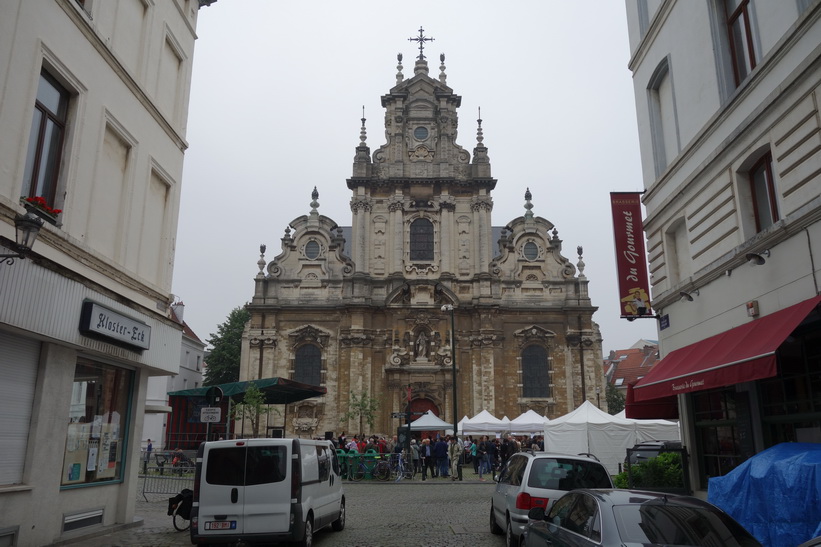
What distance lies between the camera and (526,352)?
3856 cm

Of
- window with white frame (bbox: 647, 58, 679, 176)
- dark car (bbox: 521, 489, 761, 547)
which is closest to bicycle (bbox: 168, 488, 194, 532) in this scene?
dark car (bbox: 521, 489, 761, 547)

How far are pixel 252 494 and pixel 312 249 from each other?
31.2 meters

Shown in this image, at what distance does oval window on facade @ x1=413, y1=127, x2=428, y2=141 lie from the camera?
4238cm

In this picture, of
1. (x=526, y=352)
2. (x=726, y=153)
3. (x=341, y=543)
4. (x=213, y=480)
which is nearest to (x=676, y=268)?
(x=726, y=153)

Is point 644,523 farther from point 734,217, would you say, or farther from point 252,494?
point 734,217

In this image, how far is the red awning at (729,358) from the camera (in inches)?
330

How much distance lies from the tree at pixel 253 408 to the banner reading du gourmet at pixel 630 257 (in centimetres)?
1286

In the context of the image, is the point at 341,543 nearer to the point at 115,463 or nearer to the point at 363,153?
the point at 115,463

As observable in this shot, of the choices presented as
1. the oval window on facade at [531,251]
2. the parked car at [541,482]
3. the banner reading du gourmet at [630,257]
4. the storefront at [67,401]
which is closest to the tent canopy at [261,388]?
the storefront at [67,401]

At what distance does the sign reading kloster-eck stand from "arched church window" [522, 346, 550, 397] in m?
28.2

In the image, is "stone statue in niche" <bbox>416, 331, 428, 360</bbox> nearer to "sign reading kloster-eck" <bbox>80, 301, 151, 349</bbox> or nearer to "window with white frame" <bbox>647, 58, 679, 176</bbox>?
"window with white frame" <bbox>647, 58, 679, 176</bbox>

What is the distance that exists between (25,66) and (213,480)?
660 centimetres

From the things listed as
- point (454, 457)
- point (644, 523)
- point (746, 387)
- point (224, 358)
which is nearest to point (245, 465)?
point (644, 523)

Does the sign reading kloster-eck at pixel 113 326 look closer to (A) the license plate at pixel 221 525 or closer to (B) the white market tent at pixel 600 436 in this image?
(A) the license plate at pixel 221 525
